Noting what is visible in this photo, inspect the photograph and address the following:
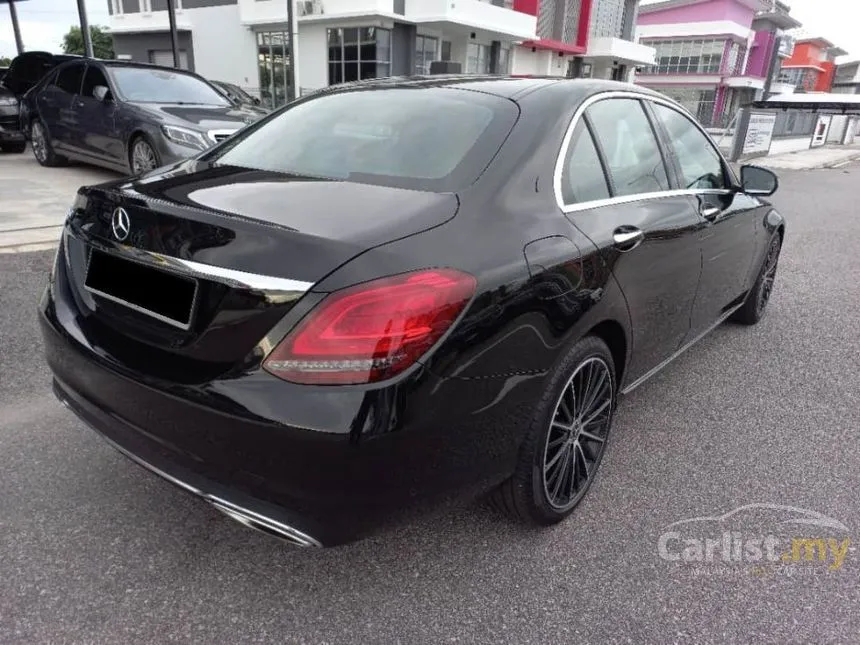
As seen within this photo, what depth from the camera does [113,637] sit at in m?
1.95

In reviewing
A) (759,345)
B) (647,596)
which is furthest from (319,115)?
(759,345)

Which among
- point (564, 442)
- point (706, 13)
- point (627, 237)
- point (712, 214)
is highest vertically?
point (706, 13)

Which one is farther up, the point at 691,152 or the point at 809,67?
the point at 691,152

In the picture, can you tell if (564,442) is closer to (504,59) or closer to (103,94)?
(103,94)

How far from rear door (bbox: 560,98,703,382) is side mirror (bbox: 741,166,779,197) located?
3.59 feet

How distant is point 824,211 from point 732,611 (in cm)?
1155

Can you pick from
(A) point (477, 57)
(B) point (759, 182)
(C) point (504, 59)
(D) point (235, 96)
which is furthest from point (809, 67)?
(B) point (759, 182)

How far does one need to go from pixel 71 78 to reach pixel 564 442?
9335 mm

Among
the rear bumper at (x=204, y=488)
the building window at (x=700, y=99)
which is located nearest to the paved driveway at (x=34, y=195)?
the rear bumper at (x=204, y=488)

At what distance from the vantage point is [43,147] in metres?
9.95

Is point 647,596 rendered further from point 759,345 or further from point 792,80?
point 792,80

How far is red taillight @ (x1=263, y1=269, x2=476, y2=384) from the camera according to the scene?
67.4 inches

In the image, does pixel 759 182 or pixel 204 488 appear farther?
pixel 759 182

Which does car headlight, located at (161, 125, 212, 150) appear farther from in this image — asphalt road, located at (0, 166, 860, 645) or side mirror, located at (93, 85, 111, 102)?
asphalt road, located at (0, 166, 860, 645)
